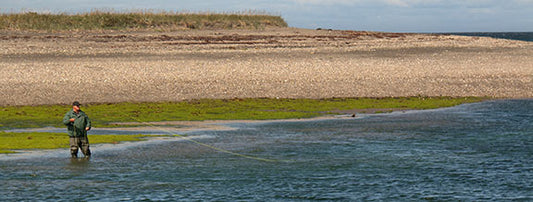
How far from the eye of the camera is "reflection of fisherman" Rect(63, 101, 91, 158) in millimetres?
20297

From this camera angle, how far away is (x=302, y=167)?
20.0 meters

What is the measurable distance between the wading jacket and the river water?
85cm

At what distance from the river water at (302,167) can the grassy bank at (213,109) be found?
3.63m

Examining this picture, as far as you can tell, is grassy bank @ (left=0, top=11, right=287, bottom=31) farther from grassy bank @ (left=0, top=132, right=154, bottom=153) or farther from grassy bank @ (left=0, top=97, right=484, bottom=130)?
grassy bank @ (left=0, top=132, right=154, bottom=153)

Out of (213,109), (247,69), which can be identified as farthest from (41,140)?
(247,69)

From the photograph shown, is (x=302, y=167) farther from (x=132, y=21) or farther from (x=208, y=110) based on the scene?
(x=132, y=21)

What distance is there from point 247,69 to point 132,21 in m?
34.5

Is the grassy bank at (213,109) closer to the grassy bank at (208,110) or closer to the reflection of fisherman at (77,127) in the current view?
the grassy bank at (208,110)

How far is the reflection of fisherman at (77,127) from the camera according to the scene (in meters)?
20.3

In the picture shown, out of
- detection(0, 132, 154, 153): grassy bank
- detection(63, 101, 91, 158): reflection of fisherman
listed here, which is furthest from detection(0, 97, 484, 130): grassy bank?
detection(63, 101, 91, 158): reflection of fisherman

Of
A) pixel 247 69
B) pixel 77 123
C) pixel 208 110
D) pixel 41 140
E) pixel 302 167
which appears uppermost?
pixel 247 69

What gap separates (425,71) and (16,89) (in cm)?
2278

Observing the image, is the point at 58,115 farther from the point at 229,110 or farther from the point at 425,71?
the point at 425,71

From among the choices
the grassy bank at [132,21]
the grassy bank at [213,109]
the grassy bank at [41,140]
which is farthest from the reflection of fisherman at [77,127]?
the grassy bank at [132,21]
